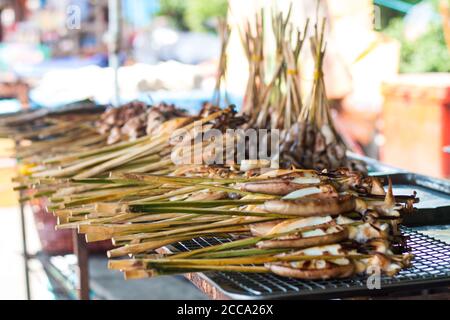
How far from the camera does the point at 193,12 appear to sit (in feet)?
44.2

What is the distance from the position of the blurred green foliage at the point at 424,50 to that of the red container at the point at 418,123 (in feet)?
2.31

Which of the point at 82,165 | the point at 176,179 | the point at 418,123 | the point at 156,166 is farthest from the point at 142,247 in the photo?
the point at 418,123

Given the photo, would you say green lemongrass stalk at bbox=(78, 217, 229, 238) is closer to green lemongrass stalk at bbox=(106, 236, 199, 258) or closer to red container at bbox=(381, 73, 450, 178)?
green lemongrass stalk at bbox=(106, 236, 199, 258)

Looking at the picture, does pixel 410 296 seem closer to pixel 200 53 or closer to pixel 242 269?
pixel 242 269

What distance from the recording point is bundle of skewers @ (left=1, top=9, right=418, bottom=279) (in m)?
1.46

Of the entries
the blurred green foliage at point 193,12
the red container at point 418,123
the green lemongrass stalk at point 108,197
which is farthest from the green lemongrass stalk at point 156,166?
the blurred green foliage at point 193,12

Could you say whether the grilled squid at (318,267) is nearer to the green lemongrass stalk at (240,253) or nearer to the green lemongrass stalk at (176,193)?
the green lemongrass stalk at (240,253)

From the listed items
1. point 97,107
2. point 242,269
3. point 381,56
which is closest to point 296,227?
point 242,269

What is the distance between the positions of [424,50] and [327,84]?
Answer: 6.01 feet

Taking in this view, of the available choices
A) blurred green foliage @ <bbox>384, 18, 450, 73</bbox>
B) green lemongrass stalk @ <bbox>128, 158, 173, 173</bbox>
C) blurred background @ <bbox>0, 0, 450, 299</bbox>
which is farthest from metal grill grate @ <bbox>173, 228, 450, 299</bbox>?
blurred green foliage @ <bbox>384, 18, 450, 73</bbox>

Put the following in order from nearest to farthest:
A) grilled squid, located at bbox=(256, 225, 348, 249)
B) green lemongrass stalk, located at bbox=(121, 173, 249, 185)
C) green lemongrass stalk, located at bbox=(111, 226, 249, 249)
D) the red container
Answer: grilled squid, located at bbox=(256, 225, 348, 249) < green lemongrass stalk, located at bbox=(111, 226, 249, 249) < green lemongrass stalk, located at bbox=(121, 173, 249, 185) < the red container

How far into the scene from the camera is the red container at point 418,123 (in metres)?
5.30

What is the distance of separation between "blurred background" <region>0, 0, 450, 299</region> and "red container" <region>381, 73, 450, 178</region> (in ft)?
0.03

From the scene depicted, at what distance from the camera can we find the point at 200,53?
1066 centimetres
